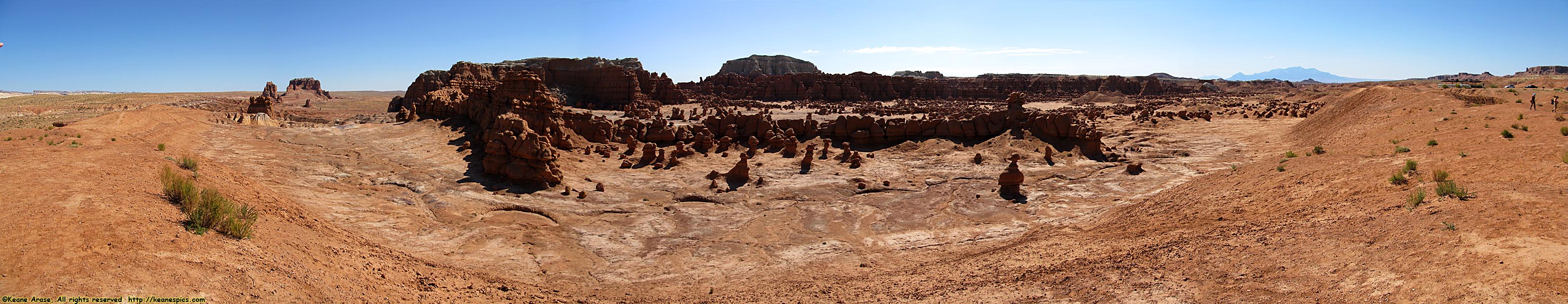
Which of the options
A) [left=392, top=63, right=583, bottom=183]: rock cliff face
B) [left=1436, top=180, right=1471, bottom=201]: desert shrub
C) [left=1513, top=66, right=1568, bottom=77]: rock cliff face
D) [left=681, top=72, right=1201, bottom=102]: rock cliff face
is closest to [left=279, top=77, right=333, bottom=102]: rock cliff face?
[left=681, top=72, right=1201, bottom=102]: rock cliff face

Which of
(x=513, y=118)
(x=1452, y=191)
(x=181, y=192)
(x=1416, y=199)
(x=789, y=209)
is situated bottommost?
(x=789, y=209)

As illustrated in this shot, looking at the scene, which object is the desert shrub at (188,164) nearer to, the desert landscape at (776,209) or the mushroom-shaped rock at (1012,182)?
the desert landscape at (776,209)

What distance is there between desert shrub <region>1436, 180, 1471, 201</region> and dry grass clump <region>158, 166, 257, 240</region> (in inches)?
575

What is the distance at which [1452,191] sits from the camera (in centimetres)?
827

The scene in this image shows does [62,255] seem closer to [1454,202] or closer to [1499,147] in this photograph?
[1454,202]

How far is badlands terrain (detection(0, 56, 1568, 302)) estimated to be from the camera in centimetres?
630

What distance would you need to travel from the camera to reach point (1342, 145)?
19875 millimetres

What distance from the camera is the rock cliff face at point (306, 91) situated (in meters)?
90.8

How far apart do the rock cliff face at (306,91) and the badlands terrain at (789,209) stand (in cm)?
7470

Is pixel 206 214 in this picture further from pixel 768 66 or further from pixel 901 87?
pixel 768 66

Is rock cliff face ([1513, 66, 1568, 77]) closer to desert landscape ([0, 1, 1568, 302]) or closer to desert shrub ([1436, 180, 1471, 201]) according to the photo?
desert landscape ([0, 1, 1568, 302])

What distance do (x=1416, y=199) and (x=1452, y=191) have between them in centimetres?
40

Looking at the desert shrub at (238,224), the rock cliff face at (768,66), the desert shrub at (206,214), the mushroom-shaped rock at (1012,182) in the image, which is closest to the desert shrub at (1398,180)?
the mushroom-shaped rock at (1012,182)

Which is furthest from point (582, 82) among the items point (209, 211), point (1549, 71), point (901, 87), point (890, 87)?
point (1549, 71)
